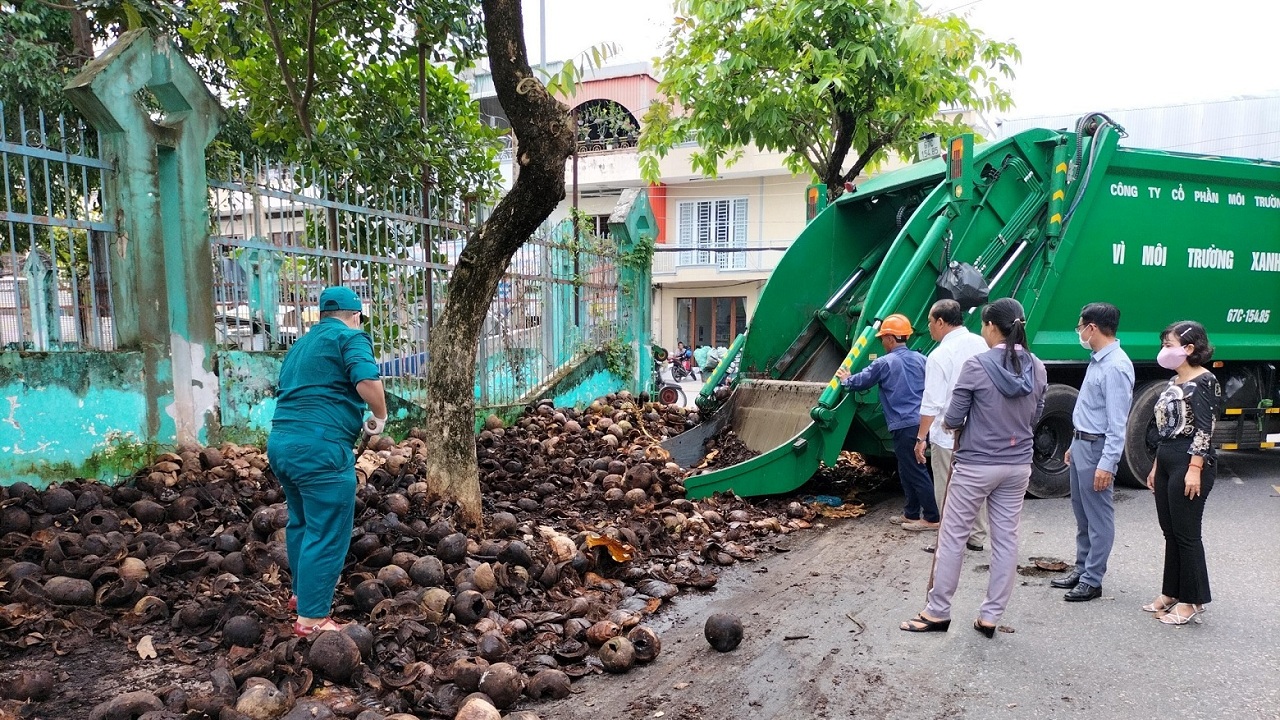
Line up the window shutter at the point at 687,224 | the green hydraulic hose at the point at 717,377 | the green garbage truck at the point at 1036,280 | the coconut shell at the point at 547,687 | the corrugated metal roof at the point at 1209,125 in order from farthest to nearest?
the window shutter at the point at 687,224 → the corrugated metal roof at the point at 1209,125 → the green hydraulic hose at the point at 717,377 → the green garbage truck at the point at 1036,280 → the coconut shell at the point at 547,687

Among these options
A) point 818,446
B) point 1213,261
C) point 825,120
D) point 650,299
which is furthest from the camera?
point 650,299

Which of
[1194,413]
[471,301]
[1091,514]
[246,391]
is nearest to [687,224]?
[246,391]

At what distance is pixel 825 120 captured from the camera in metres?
10.2

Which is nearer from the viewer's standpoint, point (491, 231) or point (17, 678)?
point (17, 678)

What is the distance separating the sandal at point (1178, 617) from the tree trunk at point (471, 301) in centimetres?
374

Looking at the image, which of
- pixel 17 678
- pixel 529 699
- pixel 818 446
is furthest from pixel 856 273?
pixel 17 678

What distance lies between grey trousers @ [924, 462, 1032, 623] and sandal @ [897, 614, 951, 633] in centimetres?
3

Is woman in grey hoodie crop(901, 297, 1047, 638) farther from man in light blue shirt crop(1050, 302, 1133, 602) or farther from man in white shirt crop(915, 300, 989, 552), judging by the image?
man in white shirt crop(915, 300, 989, 552)

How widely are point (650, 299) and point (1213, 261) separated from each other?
613 cm

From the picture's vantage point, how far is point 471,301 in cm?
487

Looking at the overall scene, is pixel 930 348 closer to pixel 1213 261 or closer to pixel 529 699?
pixel 1213 261

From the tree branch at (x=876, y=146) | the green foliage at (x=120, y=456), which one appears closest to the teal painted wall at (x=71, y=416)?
the green foliage at (x=120, y=456)

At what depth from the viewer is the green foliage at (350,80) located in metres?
6.31

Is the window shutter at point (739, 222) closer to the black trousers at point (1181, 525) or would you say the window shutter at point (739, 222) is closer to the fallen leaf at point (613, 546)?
the fallen leaf at point (613, 546)
